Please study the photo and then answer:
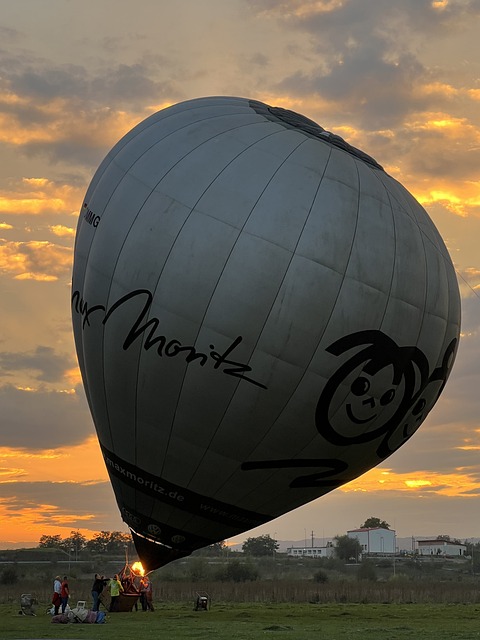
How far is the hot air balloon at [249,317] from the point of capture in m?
21.7

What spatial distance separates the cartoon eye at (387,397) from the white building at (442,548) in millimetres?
154160

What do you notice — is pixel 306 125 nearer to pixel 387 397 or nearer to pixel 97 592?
pixel 387 397

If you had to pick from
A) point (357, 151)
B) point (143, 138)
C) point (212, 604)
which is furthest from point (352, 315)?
point (212, 604)

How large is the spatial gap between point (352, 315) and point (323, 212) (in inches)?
90.9

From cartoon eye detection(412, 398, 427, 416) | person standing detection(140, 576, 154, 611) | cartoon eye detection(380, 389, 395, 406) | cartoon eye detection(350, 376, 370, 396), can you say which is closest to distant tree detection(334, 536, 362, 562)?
person standing detection(140, 576, 154, 611)

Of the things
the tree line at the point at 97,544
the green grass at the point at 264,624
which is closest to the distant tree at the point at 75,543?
the tree line at the point at 97,544

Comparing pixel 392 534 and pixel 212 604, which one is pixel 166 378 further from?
pixel 392 534

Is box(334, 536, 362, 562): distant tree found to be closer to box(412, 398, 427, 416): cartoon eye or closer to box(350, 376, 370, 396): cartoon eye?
box(412, 398, 427, 416): cartoon eye

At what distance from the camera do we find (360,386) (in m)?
Answer: 22.7

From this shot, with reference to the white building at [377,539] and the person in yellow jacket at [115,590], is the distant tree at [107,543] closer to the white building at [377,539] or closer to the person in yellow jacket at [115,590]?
the white building at [377,539]

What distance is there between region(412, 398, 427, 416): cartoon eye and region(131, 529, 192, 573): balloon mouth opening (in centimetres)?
670

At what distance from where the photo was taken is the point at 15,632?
1067 inches

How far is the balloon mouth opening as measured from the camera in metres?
26.1

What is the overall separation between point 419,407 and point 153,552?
7703 millimetres
